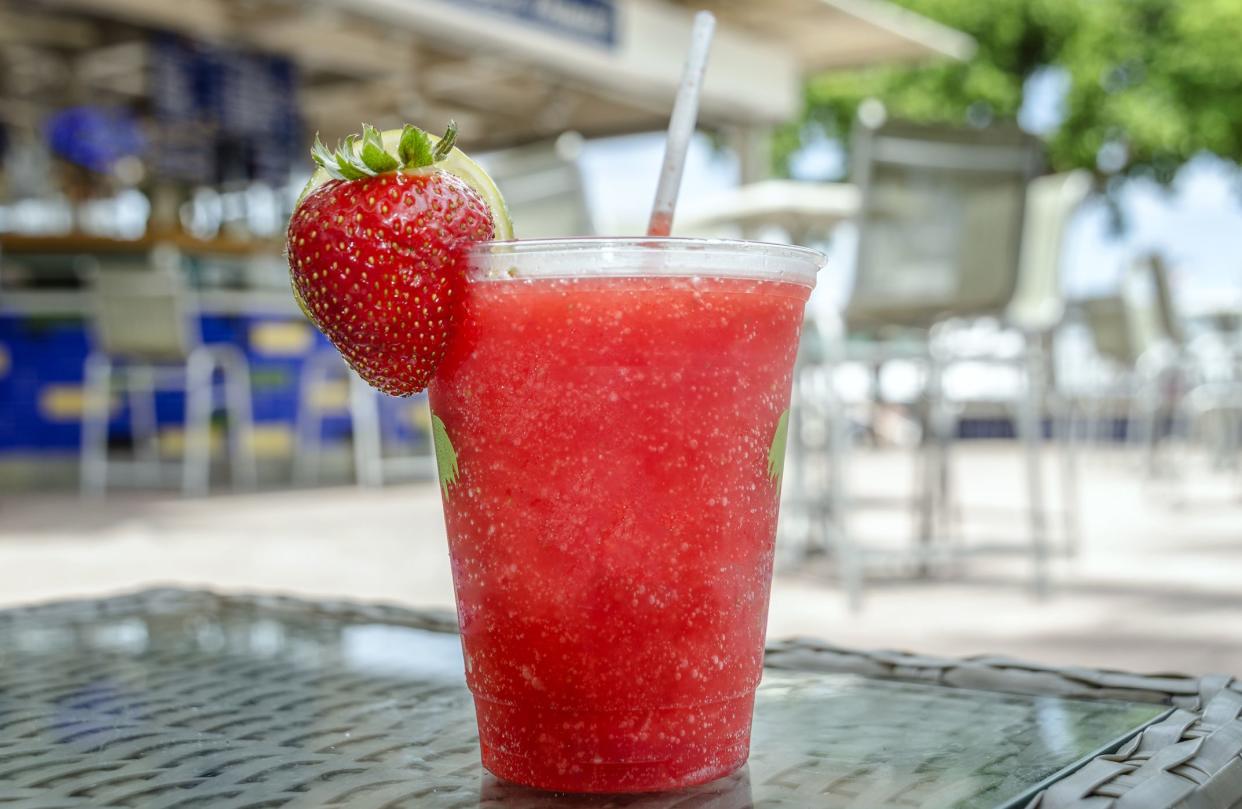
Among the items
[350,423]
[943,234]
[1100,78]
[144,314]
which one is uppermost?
[1100,78]

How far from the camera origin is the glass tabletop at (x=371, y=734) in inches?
21.1

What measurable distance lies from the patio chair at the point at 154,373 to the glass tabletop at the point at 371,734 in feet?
18.6

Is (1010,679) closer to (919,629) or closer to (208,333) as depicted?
(919,629)

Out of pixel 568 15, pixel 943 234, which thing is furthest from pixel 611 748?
pixel 568 15

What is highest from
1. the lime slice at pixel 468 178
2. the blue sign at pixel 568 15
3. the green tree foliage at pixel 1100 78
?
the green tree foliage at pixel 1100 78

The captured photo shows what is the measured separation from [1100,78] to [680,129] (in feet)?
56.6

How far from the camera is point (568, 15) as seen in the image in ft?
25.8

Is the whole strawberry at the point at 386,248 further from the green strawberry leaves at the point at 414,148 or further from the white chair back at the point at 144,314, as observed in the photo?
the white chair back at the point at 144,314

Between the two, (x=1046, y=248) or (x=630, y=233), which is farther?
(x=1046, y=248)

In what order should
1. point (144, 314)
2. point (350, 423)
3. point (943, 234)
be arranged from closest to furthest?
point (943, 234) → point (144, 314) → point (350, 423)

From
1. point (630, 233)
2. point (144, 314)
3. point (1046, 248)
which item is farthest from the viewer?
point (144, 314)

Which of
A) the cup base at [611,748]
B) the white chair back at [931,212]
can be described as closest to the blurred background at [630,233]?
the white chair back at [931,212]

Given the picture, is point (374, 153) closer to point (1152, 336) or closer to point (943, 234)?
point (943, 234)

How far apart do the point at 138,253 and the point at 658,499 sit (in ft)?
25.1
